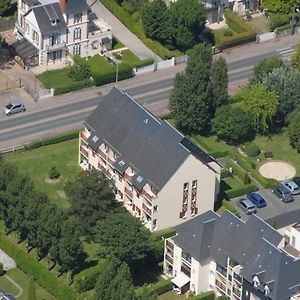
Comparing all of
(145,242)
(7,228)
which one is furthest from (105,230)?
(7,228)

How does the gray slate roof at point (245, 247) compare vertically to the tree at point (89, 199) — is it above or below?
below

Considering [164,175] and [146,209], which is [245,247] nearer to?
[164,175]

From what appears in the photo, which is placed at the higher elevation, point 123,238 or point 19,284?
point 123,238

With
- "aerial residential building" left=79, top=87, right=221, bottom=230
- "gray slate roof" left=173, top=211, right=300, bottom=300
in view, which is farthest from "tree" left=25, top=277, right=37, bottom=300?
"aerial residential building" left=79, top=87, right=221, bottom=230

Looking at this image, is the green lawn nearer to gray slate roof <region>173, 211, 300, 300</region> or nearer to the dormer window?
gray slate roof <region>173, 211, 300, 300</region>

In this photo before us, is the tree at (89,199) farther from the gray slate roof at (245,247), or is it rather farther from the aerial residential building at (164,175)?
the gray slate roof at (245,247)

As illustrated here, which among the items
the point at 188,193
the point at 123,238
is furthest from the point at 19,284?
the point at 188,193

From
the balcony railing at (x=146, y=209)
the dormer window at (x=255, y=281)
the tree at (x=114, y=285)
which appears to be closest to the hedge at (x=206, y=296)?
the dormer window at (x=255, y=281)
